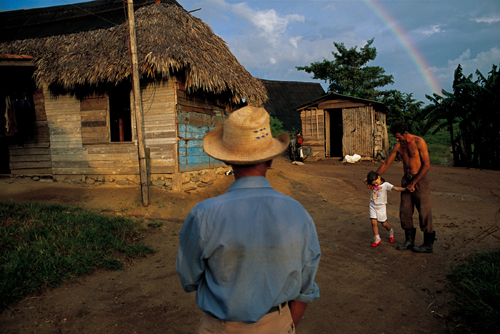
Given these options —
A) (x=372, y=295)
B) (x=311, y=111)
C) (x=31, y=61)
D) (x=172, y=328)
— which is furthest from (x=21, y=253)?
(x=311, y=111)

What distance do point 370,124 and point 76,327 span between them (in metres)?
14.7

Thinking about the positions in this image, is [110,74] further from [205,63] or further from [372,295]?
[372,295]

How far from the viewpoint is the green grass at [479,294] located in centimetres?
256

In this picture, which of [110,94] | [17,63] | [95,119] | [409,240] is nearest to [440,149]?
[409,240]

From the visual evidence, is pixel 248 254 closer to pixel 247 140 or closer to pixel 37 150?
pixel 247 140

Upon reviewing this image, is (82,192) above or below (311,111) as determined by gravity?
below

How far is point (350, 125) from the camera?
15523 mm

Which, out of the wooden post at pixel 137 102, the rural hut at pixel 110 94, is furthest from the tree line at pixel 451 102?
the wooden post at pixel 137 102

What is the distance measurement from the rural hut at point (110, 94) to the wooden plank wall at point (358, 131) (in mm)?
7466

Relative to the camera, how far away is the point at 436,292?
3.34 metres

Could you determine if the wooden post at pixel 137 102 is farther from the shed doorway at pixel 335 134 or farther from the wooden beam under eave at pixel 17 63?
the shed doorway at pixel 335 134

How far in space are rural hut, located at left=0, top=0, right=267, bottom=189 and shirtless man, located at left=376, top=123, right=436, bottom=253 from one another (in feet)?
16.4

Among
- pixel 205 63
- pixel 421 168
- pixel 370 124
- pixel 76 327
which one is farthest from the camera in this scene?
pixel 370 124

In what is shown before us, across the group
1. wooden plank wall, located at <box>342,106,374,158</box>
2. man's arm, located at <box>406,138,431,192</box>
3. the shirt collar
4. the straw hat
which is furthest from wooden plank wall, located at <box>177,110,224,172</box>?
wooden plank wall, located at <box>342,106,374,158</box>
